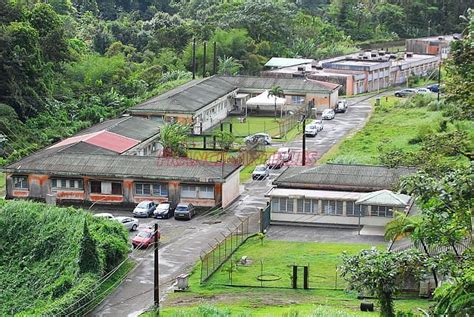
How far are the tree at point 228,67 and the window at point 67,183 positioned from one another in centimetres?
3767

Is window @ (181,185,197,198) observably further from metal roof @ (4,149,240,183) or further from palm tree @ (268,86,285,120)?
palm tree @ (268,86,285,120)

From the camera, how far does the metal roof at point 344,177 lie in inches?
1887

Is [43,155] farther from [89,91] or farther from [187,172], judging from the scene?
[89,91]

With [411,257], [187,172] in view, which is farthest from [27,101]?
[411,257]

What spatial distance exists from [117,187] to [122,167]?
3.45 ft

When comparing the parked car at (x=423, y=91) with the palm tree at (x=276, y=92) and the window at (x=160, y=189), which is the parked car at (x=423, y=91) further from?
the window at (x=160, y=189)

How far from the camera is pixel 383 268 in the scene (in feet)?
78.6

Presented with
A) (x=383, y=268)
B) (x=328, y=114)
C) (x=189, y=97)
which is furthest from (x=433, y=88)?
(x=383, y=268)

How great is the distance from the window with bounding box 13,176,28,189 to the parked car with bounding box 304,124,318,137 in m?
22.4

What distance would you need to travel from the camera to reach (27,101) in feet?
216

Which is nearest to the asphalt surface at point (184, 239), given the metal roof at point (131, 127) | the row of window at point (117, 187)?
the row of window at point (117, 187)

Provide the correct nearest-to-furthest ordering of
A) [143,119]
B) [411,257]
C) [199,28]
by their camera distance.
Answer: [411,257], [143,119], [199,28]

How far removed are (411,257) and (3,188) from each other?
33.7 metres

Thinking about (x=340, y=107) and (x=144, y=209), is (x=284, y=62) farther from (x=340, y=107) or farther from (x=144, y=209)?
(x=144, y=209)
